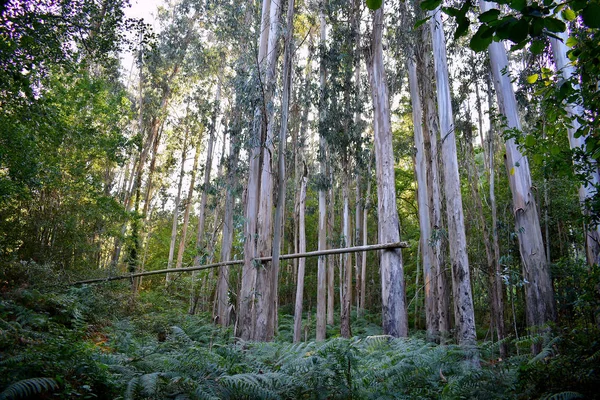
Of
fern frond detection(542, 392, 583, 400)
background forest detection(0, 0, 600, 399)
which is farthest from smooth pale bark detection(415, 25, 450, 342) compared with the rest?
fern frond detection(542, 392, 583, 400)


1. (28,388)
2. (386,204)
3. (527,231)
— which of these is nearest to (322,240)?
(386,204)

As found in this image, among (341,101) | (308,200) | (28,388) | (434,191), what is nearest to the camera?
(28,388)

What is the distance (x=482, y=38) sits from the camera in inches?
51.2

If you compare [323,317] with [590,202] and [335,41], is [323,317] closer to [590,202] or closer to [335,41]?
[335,41]

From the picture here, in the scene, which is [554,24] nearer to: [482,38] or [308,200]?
[482,38]

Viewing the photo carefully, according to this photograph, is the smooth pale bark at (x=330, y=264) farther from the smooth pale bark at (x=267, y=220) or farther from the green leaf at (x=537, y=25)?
the green leaf at (x=537, y=25)

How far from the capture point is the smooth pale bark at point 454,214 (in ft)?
22.7

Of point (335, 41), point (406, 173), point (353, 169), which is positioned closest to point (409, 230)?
point (406, 173)

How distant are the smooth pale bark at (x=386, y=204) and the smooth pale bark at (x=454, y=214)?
3.22 feet

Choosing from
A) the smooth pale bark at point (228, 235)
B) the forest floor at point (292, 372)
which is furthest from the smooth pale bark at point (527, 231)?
the smooth pale bark at point (228, 235)

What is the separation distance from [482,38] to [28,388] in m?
3.21

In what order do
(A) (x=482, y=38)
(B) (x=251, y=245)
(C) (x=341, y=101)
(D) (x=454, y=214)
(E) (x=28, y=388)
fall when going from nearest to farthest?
1. (A) (x=482, y=38)
2. (E) (x=28, y=388)
3. (D) (x=454, y=214)
4. (B) (x=251, y=245)
5. (C) (x=341, y=101)

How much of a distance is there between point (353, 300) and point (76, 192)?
52.7ft

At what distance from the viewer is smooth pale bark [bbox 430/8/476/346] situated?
6926mm
